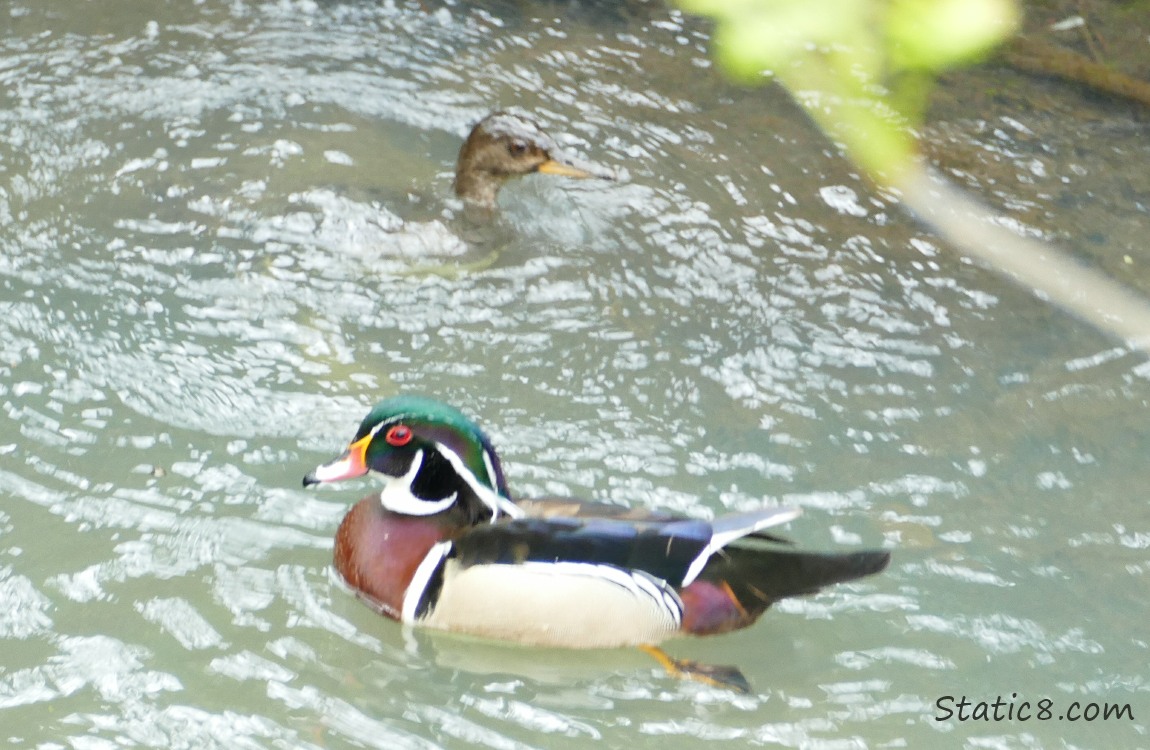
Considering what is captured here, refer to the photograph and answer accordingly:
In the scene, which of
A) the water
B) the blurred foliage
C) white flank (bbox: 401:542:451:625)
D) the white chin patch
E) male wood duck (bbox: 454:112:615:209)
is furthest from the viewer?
the blurred foliage

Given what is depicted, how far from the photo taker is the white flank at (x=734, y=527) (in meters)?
3.98

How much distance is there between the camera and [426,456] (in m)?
4.17

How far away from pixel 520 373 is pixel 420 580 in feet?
4.38

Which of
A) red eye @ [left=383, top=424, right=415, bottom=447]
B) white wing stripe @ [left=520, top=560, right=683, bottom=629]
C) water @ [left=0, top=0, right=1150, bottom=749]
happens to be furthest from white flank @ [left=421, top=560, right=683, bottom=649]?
red eye @ [left=383, top=424, right=415, bottom=447]

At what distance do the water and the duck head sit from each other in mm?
409

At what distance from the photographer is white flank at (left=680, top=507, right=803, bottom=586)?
398 cm

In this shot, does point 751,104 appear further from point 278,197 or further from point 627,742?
point 627,742

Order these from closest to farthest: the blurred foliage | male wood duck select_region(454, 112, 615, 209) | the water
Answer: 1. the water
2. male wood duck select_region(454, 112, 615, 209)
3. the blurred foliage

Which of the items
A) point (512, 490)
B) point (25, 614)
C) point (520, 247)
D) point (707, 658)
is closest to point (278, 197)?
point (520, 247)

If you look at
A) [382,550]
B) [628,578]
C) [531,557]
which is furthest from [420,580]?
[628,578]

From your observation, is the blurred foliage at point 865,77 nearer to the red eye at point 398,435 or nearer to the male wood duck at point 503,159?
the male wood duck at point 503,159

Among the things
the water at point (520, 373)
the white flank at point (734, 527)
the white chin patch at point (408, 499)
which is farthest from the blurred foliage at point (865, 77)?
the white chin patch at point (408, 499)

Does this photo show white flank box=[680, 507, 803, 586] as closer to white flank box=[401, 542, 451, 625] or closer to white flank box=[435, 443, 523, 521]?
white flank box=[435, 443, 523, 521]

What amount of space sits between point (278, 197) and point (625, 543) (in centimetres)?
315
